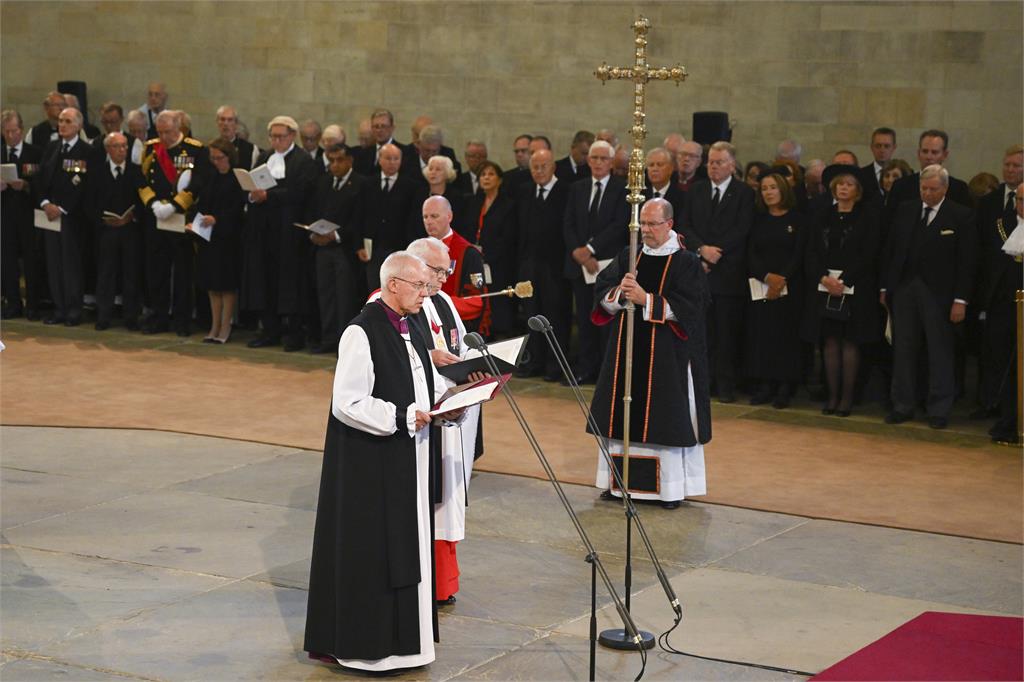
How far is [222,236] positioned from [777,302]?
17.2 ft

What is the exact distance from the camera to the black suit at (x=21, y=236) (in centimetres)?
1516

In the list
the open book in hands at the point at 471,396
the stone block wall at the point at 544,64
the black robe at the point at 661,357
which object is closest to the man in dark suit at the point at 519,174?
the stone block wall at the point at 544,64

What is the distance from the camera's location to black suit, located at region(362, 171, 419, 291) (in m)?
13.2

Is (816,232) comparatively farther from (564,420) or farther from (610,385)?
(610,385)

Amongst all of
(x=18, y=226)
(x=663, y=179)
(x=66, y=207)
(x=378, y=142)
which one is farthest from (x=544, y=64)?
(x=18, y=226)

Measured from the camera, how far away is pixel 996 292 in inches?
440

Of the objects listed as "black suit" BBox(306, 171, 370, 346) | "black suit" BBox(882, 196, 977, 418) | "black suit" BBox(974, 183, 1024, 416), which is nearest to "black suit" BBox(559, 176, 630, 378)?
"black suit" BBox(306, 171, 370, 346)

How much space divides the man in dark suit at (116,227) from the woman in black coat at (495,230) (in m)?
3.52

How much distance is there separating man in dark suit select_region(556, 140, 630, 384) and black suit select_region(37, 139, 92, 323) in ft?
16.8

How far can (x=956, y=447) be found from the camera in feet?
35.1

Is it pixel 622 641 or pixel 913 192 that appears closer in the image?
pixel 622 641

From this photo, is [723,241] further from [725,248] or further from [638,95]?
[638,95]

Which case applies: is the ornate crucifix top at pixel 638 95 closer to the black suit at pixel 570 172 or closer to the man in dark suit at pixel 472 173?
the black suit at pixel 570 172

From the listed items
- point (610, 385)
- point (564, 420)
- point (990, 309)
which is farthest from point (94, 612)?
point (990, 309)
